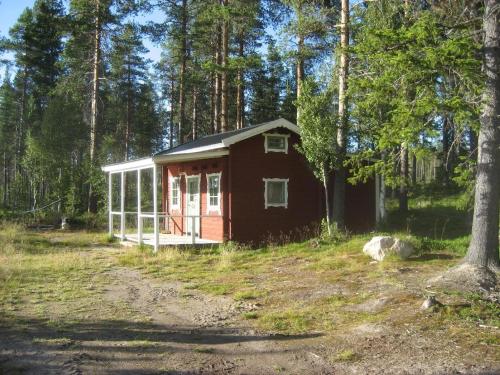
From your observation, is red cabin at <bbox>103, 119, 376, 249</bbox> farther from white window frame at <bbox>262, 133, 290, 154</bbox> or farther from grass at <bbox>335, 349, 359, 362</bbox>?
grass at <bbox>335, 349, 359, 362</bbox>

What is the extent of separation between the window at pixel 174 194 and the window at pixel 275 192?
4.70m

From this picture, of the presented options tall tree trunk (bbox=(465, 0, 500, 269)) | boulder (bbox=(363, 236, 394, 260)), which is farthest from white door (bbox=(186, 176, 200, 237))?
tall tree trunk (bbox=(465, 0, 500, 269))

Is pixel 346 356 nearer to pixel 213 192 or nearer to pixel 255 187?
pixel 255 187

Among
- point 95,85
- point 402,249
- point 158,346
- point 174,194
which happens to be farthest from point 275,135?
point 95,85

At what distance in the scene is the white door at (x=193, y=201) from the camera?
58.9ft

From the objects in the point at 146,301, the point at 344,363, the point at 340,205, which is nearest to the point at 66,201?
the point at 340,205

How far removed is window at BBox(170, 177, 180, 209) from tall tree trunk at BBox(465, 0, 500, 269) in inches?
515

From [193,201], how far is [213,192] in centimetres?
178

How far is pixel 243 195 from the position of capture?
15953 mm

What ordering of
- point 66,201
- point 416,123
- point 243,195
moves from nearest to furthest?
point 416,123
point 243,195
point 66,201

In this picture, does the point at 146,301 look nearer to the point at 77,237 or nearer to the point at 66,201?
the point at 77,237

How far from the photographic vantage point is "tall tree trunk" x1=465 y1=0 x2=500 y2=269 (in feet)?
27.1

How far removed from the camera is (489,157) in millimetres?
8281

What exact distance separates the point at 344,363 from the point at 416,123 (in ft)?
16.6
